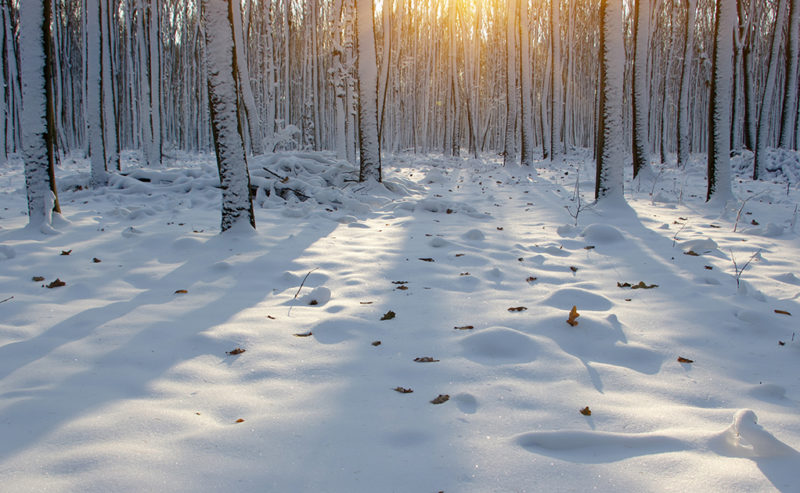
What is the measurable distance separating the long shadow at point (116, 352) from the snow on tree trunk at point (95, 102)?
18.6 ft

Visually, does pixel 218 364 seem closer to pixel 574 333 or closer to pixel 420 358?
pixel 420 358

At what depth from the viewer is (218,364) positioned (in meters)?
2.23

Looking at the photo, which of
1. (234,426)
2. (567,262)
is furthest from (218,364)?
(567,262)

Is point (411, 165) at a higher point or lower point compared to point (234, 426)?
higher

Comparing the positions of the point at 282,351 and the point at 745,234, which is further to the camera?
the point at 745,234

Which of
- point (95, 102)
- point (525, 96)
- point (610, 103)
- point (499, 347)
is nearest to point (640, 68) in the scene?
point (610, 103)

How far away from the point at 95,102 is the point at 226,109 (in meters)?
5.13

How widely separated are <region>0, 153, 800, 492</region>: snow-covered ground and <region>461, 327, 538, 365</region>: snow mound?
0.01 meters

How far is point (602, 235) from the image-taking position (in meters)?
4.84

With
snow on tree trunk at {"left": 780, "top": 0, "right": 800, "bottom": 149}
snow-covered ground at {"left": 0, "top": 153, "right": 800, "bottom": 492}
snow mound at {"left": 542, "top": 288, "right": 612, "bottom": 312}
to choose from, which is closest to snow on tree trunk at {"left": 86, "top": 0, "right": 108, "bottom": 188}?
snow-covered ground at {"left": 0, "top": 153, "right": 800, "bottom": 492}

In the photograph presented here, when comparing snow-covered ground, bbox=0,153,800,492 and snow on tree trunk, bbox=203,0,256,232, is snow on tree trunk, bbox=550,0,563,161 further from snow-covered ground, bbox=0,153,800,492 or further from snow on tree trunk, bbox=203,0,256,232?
snow on tree trunk, bbox=203,0,256,232

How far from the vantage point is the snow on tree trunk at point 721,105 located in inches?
263

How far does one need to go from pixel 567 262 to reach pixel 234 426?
3.18 metres

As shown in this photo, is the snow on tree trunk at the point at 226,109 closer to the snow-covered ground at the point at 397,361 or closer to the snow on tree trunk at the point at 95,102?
the snow-covered ground at the point at 397,361
